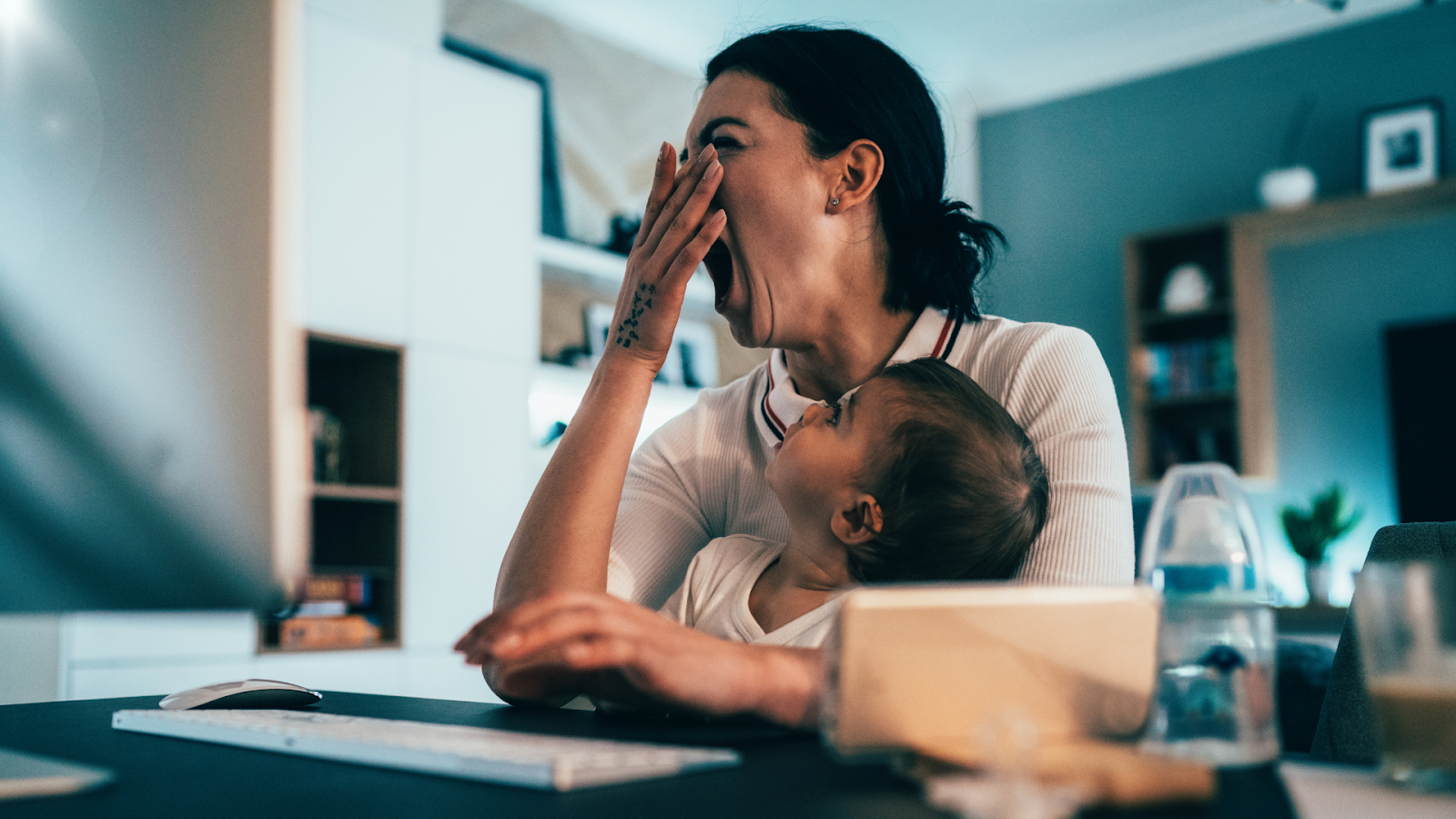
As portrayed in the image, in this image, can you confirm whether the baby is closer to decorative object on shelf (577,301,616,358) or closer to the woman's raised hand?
the woman's raised hand

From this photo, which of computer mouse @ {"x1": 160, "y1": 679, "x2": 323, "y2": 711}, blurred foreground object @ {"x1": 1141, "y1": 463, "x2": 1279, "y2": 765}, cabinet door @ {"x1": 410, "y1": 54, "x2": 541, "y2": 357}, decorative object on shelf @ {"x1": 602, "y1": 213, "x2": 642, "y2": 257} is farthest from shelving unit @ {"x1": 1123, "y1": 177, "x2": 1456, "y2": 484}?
computer mouse @ {"x1": 160, "y1": 679, "x2": 323, "y2": 711}

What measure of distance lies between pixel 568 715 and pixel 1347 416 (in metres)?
4.43

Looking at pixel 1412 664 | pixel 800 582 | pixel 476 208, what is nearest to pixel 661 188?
pixel 800 582

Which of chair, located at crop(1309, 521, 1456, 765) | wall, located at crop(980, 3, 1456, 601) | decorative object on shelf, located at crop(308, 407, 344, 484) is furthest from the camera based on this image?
wall, located at crop(980, 3, 1456, 601)

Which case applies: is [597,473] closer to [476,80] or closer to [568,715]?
[568,715]

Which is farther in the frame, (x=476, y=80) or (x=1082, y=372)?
(x=476, y=80)

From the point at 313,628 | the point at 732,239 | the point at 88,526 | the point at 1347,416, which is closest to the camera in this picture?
the point at 88,526

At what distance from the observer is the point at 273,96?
47cm

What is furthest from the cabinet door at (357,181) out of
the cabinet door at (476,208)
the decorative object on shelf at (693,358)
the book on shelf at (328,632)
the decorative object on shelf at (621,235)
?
the decorative object on shelf at (693,358)

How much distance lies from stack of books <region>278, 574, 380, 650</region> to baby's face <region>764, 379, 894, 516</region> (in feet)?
7.23

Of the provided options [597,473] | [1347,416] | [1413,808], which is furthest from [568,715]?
[1347,416]

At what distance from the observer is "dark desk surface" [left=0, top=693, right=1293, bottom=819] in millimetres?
436

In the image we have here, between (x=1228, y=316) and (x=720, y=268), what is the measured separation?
3.87 m

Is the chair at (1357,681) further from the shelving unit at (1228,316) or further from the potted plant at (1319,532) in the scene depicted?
the shelving unit at (1228,316)
